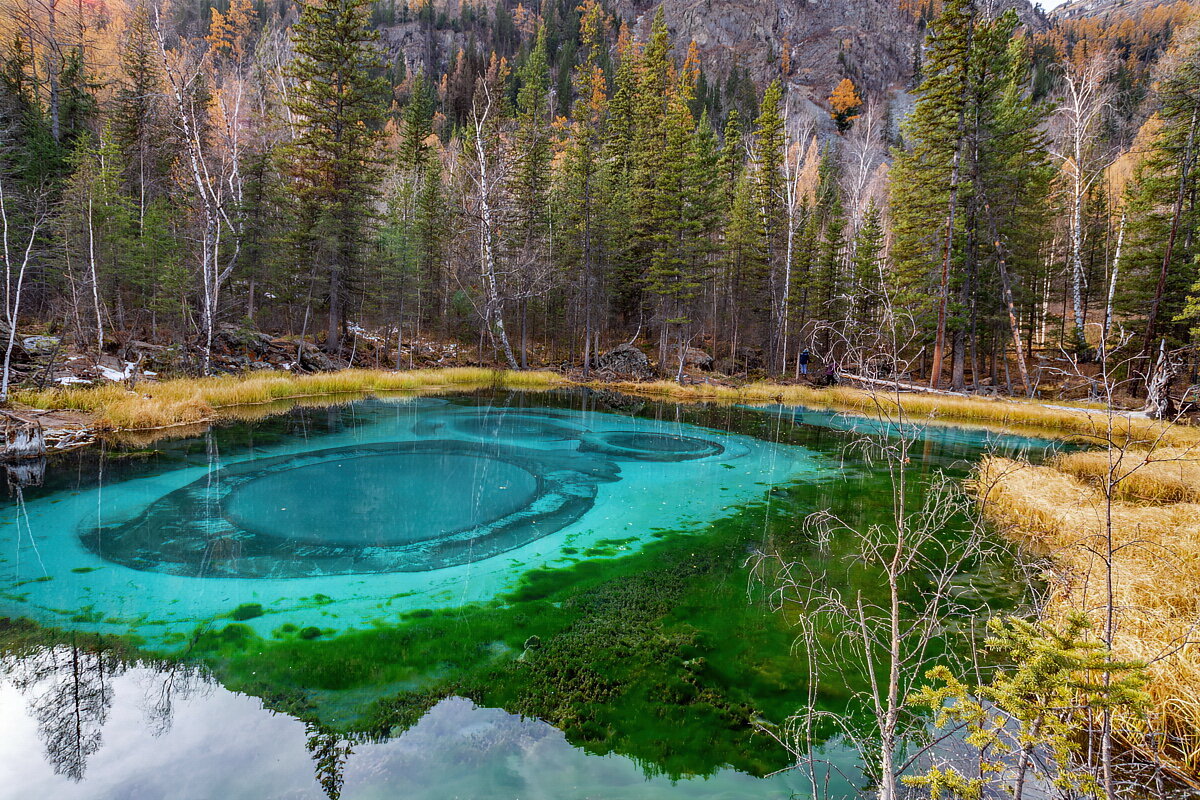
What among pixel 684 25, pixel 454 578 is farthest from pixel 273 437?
pixel 684 25

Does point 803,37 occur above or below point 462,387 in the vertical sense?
above

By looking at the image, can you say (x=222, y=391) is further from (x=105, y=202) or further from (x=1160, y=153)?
(x=1160, y=153)

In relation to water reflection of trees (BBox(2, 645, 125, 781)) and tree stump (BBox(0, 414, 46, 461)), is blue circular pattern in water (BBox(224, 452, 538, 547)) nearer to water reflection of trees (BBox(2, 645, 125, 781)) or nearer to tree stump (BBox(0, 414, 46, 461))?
water reflection of trees (BBox(2, 645, 125, 781))

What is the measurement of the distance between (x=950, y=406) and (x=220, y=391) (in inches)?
841

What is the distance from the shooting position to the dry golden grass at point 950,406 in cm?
1238

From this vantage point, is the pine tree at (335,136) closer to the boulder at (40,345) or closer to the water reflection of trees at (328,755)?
the boulder at (40,345)

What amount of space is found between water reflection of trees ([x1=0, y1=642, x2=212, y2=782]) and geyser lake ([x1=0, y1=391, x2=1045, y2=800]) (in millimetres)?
17

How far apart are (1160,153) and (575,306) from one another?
22.5 metres

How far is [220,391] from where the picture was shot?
14422mm

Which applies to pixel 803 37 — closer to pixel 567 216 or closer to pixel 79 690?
pixel 567 216

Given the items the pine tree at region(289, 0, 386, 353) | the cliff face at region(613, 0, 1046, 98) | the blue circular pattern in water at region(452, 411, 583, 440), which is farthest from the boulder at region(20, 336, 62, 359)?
the cliff face at region(613, 0, 1046, 98)

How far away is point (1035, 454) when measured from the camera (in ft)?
39.5

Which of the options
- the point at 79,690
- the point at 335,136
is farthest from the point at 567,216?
the point at 79,690

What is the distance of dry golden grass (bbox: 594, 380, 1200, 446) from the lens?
12377 millimetres
